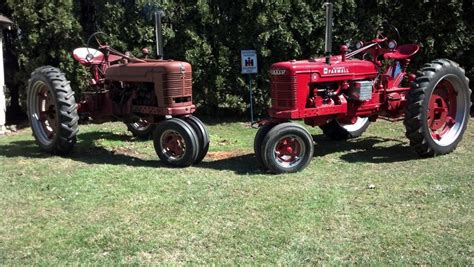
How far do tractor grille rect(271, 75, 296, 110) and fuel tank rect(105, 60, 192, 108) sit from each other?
4.06ft

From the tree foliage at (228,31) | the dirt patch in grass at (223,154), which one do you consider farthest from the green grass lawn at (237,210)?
the tree foliage at (228,31)

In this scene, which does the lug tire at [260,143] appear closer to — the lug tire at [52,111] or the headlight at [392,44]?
the headlight at [392,44]

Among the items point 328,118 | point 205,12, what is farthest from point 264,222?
point 205,12

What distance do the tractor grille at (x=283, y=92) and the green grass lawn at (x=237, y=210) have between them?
0.84 metres

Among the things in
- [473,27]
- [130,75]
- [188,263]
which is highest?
[473,27]

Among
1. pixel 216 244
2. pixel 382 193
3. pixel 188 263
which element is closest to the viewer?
pixel 188 263

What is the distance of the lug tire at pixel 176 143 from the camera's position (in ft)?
22.9

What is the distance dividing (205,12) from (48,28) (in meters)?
3.04

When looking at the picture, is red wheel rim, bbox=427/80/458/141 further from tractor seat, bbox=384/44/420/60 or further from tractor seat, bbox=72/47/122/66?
tractor seat, bbox=72/47/122/66

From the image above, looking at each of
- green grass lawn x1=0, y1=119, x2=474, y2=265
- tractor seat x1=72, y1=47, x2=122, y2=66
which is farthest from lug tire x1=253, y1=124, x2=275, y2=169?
tractor seat x1=72, y1=47, x2=122, y2=66

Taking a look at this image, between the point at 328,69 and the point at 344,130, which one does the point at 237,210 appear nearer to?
the point at 328,69

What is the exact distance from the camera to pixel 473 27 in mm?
10641

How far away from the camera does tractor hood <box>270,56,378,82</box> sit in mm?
6902

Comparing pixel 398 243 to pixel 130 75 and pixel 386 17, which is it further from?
pixel 386 17
